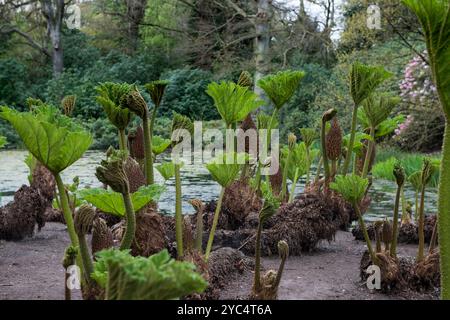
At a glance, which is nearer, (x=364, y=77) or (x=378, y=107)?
(x=364, y=77)

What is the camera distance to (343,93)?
10289mm

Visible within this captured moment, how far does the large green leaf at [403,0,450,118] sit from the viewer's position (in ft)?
2.91

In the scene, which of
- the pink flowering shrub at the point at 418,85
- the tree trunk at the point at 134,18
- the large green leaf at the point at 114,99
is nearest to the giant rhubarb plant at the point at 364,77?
the large green leaf at the point at 114,99

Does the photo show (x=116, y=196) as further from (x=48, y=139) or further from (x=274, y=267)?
(x=274, y=267)

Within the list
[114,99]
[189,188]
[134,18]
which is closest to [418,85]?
[189,188]

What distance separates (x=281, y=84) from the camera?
6.32 feet

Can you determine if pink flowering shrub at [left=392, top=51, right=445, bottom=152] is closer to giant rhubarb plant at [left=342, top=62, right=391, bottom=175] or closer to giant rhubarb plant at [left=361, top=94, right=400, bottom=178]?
giant rhubarb plant at [left=361, top=94, right=400, bottom=178]

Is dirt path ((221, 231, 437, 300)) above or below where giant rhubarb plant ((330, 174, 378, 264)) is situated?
below

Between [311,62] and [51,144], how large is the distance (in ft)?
43.5

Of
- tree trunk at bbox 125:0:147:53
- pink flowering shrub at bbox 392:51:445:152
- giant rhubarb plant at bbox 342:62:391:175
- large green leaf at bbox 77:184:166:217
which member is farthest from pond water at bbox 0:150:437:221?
tree trunk at bbox 125:0:147:53

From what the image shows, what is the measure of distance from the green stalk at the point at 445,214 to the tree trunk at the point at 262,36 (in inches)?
397

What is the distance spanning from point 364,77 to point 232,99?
1.31 feet

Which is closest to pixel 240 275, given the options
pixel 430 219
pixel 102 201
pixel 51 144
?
pixel 102 201
